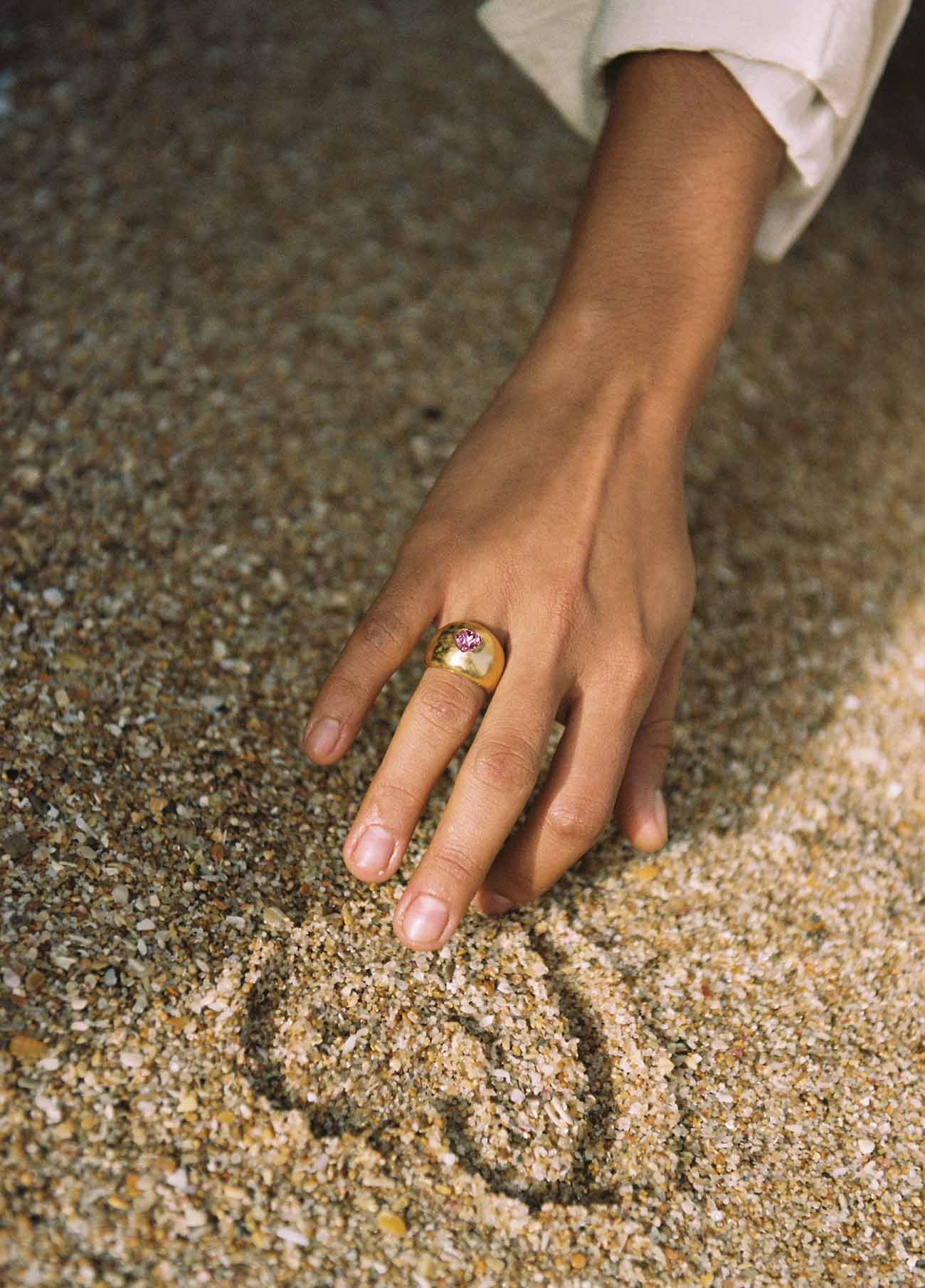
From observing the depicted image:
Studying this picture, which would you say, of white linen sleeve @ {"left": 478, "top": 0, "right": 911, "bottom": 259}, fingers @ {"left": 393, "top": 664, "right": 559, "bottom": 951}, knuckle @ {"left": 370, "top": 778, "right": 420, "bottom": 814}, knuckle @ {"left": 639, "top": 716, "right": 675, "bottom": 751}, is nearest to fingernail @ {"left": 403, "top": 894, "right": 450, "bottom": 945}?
fingers @ {"left": 393, "top": 664, "right": 559, "bottom": 951}

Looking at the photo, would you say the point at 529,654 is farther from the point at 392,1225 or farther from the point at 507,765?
the point at 392,1225

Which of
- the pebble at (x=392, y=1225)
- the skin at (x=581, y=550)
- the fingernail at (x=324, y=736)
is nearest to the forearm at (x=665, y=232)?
the skin at (x=581, y=550)

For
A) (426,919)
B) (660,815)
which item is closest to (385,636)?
(426,919)

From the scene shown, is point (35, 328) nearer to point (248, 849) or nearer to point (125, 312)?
point (125, 312)

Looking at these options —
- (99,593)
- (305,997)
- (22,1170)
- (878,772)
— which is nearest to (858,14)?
(878,772)

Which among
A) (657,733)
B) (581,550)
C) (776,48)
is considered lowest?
(657,733)

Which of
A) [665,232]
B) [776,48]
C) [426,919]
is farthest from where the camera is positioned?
[665,232]

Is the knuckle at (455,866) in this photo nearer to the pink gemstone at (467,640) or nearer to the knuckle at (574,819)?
the knuckle at (574,819)

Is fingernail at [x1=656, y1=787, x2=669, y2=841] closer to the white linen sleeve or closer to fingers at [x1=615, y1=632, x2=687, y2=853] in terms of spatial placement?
fingers at [x1=615, y1=632, x2=687, y2=853]
